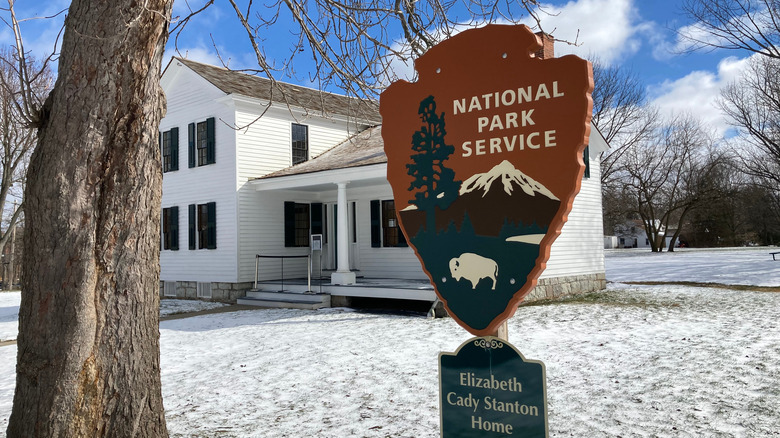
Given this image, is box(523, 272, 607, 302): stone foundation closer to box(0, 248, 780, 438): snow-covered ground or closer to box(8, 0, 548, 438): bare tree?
box(0, 248, 780, 438): snow-covered ground

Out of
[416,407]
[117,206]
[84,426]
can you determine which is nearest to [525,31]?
[117,206]

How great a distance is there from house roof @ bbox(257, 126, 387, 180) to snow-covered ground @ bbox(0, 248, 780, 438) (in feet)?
12.3

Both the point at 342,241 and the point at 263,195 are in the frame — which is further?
the point at 263,195

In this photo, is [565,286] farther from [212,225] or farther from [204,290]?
[204,290]

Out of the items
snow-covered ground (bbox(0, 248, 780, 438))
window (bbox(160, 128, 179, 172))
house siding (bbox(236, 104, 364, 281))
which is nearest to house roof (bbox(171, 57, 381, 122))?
house siding (bbox(236, 104, 364, 281))

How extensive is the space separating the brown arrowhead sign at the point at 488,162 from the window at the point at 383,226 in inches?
473

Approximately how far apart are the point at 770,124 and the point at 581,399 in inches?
886

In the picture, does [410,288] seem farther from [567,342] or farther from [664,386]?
[664,386]

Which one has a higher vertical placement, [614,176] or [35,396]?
[614,176]

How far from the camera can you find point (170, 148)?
702 inches

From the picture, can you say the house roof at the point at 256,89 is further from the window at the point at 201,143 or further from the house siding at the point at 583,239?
the house siding at the point at 583,239

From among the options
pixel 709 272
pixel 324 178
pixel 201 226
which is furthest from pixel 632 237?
pixel 324 178

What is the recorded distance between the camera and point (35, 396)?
363 centimetres

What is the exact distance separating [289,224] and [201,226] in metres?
2.65
